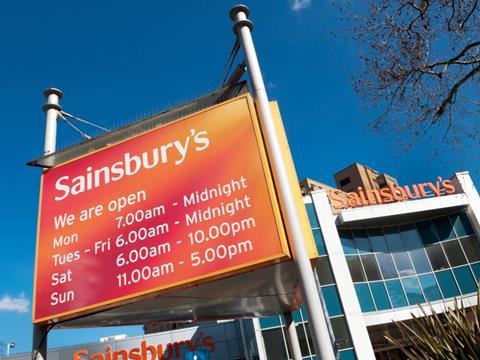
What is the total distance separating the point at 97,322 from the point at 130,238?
176 cm

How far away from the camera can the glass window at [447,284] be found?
77.9 feet

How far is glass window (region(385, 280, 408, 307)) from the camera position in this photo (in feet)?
76.0

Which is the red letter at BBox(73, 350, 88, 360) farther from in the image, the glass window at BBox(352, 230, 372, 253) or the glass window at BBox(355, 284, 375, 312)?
the glass window at BBox(352, 230, 372, 253)

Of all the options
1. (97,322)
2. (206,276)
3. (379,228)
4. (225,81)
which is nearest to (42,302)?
(97,322)

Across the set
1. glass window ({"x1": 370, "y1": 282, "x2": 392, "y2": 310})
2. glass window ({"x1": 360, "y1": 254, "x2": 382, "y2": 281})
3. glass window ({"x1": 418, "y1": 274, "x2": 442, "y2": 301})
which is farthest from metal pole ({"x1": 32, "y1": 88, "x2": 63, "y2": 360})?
glass window ({"x1": 418, "y1": 274, "x2": 442, "y2": 301})

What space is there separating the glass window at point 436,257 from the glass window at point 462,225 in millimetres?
1807

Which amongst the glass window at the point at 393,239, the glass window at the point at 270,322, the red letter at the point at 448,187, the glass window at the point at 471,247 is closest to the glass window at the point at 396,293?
the glass window at the point at 393,239

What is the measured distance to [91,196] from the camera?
5.69 metres

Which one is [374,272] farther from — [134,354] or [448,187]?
[134,354]

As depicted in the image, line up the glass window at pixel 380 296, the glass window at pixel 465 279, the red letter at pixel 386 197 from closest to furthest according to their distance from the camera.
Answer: the glass window at pixel 380 296 < the glass window at pixel 465 279 < the red letter at pixel 386 197

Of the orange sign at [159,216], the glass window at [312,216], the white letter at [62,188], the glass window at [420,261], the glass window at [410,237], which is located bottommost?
the orange sign at [159,216]

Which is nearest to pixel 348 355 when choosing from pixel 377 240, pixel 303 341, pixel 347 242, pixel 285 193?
pixel 303 341

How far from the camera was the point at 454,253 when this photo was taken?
24797mm

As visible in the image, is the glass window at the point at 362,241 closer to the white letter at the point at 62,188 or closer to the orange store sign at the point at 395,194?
the orange store sign at the point at 395,194
